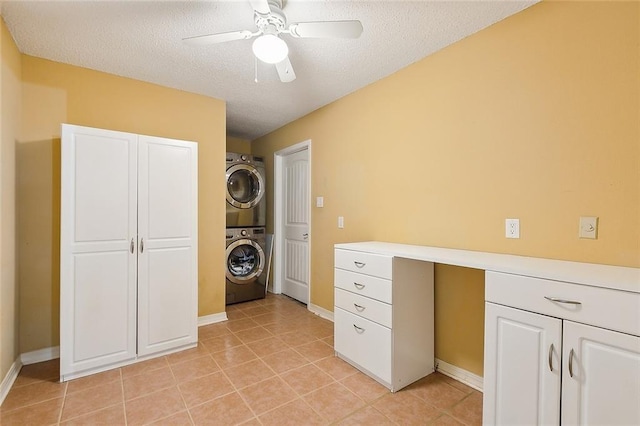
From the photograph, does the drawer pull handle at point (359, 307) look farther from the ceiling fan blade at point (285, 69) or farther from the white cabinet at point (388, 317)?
the ceiling fan blade at point (285, 69)

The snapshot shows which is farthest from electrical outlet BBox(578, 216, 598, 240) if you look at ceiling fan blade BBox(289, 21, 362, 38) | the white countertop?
ceiling fan blade BBox(289, 21, 362, 38)

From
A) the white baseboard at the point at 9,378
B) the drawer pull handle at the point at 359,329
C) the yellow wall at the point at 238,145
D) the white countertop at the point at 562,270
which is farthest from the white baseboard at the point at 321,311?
the yellow wall at the point at 238,145

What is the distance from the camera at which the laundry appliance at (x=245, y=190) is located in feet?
12.4

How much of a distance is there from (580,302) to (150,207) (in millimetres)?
2668

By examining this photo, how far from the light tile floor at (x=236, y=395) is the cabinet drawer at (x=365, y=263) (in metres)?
0.75

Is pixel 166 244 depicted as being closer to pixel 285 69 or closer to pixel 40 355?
pixel 40 355

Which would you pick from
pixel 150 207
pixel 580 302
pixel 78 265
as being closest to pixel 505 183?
pixel 580 302

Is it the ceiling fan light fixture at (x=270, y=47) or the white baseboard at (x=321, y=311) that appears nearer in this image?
the ceiling fan light fixture at (x=270, y=47)

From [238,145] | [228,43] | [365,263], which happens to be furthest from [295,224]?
[228,43]

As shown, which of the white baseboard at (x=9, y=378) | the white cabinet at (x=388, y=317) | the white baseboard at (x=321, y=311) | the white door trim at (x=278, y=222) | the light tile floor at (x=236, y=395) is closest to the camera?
the light tile floor at (x=236, y=395)

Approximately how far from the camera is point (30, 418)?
1.66 m

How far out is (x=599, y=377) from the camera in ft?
3.66

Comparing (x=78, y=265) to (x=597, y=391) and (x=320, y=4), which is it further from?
(x=597, y=391)

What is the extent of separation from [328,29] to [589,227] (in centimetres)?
171
